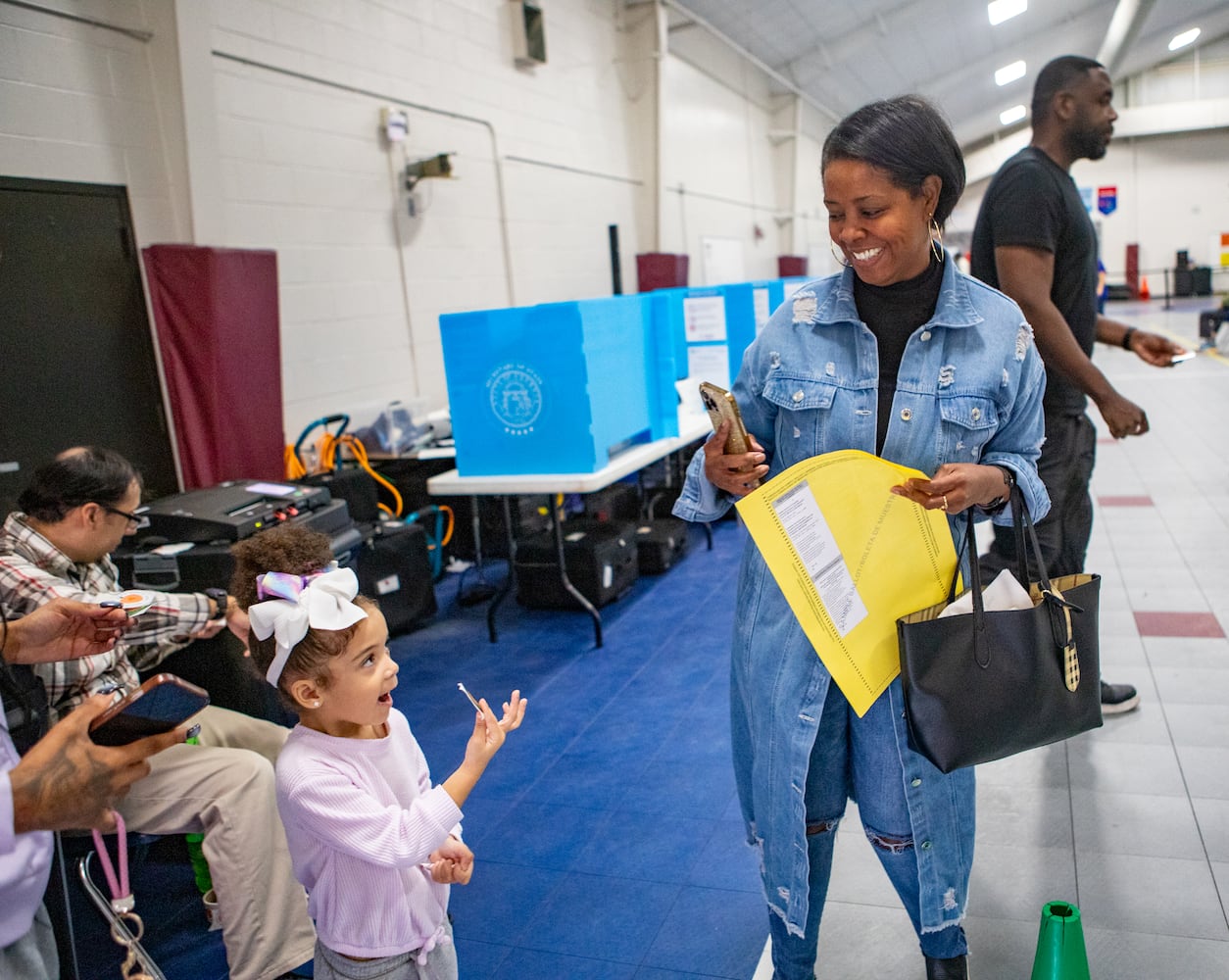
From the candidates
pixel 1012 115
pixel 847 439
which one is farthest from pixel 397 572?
pixel 1012 115

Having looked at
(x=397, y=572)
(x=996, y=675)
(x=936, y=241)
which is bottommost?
(x=397, y=572)

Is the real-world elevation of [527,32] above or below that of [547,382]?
above

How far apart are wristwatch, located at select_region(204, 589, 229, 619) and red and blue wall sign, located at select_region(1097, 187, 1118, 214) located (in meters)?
22.6

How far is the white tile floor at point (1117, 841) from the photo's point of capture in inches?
72.6

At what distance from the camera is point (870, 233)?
1303mm

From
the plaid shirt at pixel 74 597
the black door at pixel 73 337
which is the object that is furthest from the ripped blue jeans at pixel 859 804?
the black door at pixel 73 337

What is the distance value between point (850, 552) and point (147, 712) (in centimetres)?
101

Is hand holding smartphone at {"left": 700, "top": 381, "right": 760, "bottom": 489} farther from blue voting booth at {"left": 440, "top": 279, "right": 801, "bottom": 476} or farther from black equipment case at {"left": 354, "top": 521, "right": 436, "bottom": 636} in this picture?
black equipment case at {"left": 354, "top": 521, "right": 436, "bottom": 636}

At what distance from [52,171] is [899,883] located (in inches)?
139

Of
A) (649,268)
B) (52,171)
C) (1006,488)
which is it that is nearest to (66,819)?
(1006,488)

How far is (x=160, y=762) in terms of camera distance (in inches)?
79.0

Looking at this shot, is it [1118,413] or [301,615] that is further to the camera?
[1118,413]

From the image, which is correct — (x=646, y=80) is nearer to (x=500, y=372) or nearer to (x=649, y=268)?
(x=649, y=268)

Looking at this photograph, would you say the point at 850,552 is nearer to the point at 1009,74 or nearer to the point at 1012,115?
the point at 1009,74
